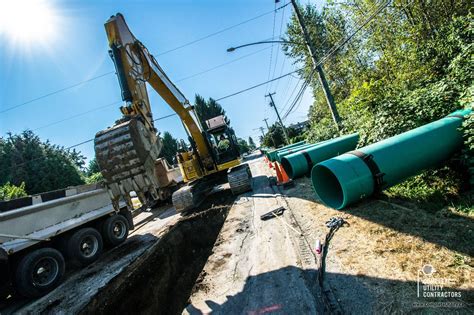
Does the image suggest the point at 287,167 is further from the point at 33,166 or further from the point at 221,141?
the point at 33,166

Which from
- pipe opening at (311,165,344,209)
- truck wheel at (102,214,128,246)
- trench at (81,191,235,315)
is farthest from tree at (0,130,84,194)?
pipe opening at (311,165,344,209)

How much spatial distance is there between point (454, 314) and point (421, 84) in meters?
7.50

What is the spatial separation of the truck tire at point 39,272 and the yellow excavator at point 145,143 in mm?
2610

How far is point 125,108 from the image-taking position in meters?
5.55

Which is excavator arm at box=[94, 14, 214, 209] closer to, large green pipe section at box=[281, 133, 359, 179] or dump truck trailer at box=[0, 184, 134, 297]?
dump truck trailer at box=[0, 184, 134, 297]

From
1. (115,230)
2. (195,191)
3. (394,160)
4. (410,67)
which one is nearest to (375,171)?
(394,160)

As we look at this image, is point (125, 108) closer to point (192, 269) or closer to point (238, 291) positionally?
point (192, 269)

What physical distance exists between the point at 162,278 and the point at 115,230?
4.19m

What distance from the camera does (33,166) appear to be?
30.1 meters

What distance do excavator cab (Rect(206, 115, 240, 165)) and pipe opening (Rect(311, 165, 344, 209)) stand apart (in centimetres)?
600

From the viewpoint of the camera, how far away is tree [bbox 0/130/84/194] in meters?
29.1

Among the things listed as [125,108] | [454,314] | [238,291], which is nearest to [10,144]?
[125,108]

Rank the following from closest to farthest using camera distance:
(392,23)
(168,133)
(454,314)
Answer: (454,314) → (392,23) → (168,133)

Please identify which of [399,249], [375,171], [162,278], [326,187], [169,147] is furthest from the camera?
[169,147]
